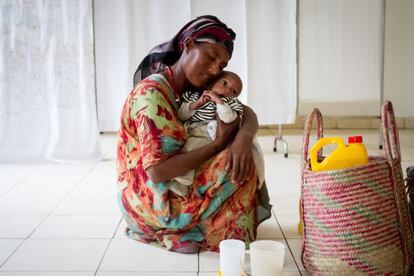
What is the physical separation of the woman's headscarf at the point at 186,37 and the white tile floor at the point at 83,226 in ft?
2.26

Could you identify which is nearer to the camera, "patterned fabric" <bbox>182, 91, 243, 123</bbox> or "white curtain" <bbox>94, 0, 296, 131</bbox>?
"patterned fabric" <bbox>182, 91, 243, 123</bbox>

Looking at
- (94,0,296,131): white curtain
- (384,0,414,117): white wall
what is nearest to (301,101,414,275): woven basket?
(94,0,296,131): white curtain

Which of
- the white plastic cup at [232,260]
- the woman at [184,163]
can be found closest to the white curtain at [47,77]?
the woman at [184,163]

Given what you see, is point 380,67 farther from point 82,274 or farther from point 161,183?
point 82,274

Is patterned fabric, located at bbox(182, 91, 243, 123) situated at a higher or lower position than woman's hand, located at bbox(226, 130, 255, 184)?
higher

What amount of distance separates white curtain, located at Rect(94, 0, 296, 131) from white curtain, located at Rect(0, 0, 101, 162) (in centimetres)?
42

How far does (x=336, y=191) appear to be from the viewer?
1481 mm

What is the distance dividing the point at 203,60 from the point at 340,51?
2382 mm

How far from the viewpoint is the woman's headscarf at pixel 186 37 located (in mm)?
1852

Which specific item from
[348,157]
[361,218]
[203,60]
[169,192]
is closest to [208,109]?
[203,60]

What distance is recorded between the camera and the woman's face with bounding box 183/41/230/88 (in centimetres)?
183

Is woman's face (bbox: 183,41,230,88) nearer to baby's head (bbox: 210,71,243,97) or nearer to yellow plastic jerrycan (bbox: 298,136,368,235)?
baby's head (bbox: 210,71,243,97)

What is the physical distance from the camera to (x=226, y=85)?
1867mm

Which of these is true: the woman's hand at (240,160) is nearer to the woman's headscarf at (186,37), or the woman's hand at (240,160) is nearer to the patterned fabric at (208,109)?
the patterned fabric at (208,109)
